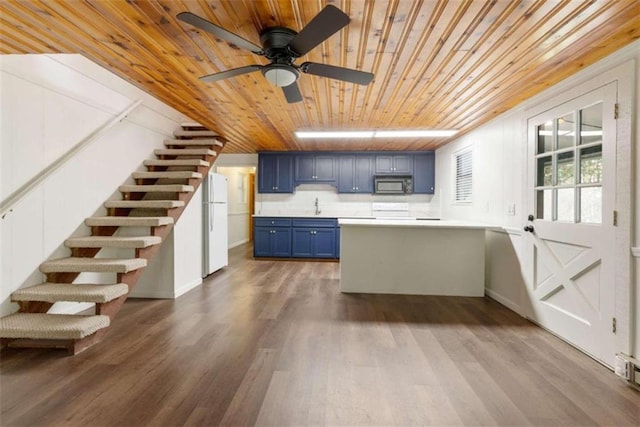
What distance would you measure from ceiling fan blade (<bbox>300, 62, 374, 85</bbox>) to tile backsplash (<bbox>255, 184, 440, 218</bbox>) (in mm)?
4430

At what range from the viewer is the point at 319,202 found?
258 inches

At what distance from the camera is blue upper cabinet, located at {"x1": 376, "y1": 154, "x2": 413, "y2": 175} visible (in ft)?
20.2

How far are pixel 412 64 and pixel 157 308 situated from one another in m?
3.49

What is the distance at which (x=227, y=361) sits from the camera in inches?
85.1

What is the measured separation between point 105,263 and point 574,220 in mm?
4053

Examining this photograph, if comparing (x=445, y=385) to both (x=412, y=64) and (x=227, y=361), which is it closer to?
(x=227, y=361)

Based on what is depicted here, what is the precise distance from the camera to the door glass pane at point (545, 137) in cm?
278

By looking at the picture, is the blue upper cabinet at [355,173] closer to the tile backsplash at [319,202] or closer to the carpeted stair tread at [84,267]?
the tile backsplash at [319,202]

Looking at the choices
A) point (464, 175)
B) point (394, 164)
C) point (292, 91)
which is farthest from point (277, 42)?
point (394, 164)

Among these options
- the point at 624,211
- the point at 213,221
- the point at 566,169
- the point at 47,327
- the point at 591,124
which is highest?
the point at 591,124

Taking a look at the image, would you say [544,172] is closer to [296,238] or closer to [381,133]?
[381,133]

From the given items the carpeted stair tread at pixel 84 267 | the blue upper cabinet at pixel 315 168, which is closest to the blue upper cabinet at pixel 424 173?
the blue upper cabinet at pixel 315 168

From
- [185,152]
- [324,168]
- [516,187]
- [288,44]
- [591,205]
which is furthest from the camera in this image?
[324,168]

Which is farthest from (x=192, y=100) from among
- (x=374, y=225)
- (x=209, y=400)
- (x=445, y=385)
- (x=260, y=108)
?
(x=445, y=385)
